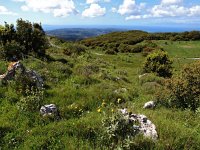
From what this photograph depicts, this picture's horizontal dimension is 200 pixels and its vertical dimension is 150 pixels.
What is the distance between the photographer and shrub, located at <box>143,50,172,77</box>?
27.8 m

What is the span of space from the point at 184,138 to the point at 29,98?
5.17m

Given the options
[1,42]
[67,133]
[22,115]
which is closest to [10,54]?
[1,42]

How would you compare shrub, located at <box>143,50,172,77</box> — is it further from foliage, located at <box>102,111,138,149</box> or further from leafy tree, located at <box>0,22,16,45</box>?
foliage, located at <box>102,111,138,149</box>

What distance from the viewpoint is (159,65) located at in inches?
1103

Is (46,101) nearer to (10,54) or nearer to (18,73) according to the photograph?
(18,73)

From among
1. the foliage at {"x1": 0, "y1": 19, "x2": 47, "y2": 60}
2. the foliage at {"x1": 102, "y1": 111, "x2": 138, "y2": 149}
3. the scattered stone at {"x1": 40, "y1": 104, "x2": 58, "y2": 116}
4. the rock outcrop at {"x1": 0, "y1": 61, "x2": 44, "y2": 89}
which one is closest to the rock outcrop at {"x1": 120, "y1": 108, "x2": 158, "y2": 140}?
the foliage at {"x1": 102, "y1": 111, "x2": 138, "y2": 149}

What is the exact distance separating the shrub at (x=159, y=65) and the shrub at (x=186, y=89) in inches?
555

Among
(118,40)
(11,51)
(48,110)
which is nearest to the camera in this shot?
(48,110)

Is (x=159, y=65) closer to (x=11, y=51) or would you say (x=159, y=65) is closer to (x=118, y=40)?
(x=11, y=51)

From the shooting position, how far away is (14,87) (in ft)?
38.6

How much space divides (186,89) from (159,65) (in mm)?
15162

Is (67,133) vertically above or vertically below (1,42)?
below

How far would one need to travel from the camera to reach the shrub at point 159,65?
2781cm

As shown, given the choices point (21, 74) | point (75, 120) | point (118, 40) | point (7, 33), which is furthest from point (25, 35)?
point (118, 40)
